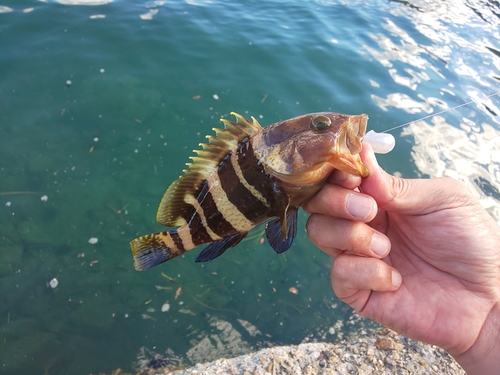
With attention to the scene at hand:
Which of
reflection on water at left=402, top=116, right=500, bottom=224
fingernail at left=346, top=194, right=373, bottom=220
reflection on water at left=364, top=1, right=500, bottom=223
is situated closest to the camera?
fingernail at left=346, top=194, right=373, bottom=220

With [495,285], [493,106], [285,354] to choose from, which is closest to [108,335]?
[285,354]

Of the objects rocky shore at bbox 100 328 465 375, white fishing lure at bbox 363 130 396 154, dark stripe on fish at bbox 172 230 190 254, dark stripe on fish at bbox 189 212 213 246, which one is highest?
white fishing lure at bbox 363 130 396 154

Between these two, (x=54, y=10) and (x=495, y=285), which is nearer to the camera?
(x=495, y=285)

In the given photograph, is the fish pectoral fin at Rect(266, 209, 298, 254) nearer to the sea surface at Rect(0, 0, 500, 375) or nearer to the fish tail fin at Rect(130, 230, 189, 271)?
the fish tail fin at Rect(130, 230, 189, 271)

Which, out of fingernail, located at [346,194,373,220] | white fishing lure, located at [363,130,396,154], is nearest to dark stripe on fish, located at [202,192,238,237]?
fingernail, located at [346,194,373,220]

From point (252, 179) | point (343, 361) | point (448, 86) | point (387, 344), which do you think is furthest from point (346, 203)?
point (448, 86)

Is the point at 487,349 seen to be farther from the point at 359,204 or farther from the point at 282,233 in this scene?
the point at 282,233

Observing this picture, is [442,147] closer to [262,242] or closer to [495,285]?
[262,242]

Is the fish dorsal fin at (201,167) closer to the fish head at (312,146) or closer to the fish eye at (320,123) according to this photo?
the fish head at (312,146)
